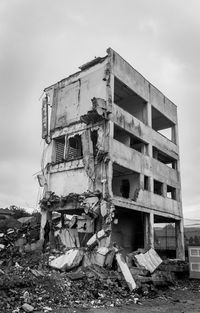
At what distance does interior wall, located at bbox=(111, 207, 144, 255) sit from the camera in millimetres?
21128

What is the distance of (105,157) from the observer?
661 inches

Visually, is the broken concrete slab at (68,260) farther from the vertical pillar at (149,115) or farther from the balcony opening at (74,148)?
the vertical pillar at (149,115)

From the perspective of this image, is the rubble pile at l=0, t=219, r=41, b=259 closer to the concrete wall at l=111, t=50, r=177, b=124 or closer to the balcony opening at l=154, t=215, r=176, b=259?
the balcony opening at l=154, t=215, r=176, b=259

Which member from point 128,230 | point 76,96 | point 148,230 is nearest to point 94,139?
point 76,96

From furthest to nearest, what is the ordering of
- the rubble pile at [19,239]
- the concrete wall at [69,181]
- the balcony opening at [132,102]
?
1. the balcony opening at [132,102]
2. the concrete wall at [69,181]
3. the rubble pile at [19,239]

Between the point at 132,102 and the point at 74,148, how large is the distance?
5.36 m

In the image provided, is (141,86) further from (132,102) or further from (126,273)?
(126,273)

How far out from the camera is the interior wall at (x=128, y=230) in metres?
21.1

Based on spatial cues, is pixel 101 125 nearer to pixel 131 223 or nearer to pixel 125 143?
pixel 125 143

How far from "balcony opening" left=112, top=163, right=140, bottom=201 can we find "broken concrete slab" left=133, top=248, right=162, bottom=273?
3.84 meters

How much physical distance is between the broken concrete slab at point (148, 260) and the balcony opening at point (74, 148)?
22.4 feet

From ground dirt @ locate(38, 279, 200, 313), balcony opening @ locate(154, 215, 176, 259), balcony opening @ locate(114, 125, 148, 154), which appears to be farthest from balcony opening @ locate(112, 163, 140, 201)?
ground dirt @ locate(38, 279, 200, 313)

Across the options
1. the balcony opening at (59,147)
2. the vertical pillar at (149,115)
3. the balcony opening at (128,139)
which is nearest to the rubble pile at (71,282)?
the balcony opening at (59,147)

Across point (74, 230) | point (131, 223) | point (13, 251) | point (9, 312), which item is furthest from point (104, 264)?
point (131, 223)
